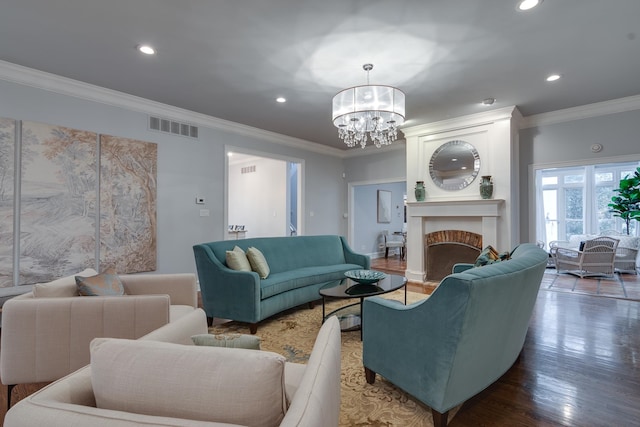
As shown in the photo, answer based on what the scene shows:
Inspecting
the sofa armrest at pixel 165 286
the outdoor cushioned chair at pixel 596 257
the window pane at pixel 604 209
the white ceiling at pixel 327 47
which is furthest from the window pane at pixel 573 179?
the sofa armrest at pixel 165 286

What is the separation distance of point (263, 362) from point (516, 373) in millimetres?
2338

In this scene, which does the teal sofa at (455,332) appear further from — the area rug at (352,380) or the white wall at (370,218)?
the white wall at (370,218)

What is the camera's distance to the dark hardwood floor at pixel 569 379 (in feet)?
5.87

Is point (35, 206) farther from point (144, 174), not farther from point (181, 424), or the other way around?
point (181, 424)

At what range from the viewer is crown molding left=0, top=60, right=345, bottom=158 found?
3.37 meters

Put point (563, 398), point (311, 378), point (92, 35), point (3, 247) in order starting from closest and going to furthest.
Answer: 1. point (311, 378)
2. point (563, 398)
3. point (92, 35)
4. point (3, 247)

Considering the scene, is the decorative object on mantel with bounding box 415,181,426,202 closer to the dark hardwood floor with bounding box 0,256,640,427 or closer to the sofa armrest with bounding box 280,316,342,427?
the dark hardwood floor with bounding box 0,256,640,427

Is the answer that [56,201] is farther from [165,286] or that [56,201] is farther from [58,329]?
[58,329]

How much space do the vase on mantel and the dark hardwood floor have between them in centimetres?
179

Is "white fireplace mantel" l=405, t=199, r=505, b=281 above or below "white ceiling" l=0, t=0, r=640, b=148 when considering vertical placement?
below

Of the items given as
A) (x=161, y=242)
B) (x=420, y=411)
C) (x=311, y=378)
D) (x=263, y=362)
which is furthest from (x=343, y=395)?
(x=161, y=242)

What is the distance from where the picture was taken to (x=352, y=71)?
11.1ft

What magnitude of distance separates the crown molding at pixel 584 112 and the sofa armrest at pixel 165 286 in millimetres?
5484

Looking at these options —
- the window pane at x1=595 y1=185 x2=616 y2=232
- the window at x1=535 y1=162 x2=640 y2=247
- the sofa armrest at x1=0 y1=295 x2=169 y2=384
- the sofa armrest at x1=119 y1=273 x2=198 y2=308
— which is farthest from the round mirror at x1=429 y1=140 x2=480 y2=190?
the window pane at x1=595 y1=185 x2=616 y2=232
